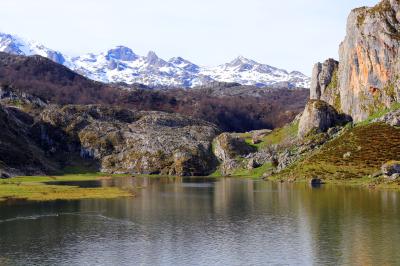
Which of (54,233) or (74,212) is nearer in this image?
(54,233)

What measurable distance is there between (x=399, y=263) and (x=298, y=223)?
41.6 metres

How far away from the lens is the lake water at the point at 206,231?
3450 inches

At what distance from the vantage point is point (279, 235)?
10619cm

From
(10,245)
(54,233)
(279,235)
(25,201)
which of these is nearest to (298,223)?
(279,235)

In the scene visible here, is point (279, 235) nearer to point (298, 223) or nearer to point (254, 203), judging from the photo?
point (298, 223)

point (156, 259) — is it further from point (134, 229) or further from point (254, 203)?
point (254, 203)

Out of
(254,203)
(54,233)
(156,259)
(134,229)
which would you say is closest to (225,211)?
(254,203)

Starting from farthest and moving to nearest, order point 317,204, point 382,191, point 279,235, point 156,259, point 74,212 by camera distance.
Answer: point 382,191 → point 317,204 → point 74,212 → point 279,235 → point 156,259

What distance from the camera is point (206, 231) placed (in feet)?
366

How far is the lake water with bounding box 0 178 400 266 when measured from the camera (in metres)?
87.6

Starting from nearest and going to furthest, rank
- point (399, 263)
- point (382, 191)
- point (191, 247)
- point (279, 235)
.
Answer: point (399, 263)
point (191, 247)
point (279, 235)
point (382, 191)

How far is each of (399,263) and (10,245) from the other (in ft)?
214

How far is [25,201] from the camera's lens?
545 feet

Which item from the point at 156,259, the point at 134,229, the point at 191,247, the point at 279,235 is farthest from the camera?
the point at 134,229
